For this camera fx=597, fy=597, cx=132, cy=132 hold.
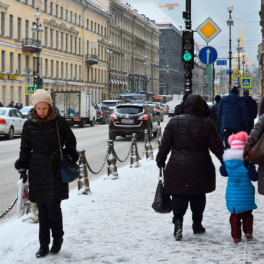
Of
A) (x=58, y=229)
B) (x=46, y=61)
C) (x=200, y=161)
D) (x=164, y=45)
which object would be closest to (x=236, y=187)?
(x=200, y=161)

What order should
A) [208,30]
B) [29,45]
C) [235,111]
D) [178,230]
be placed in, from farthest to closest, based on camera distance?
1. [29,45]
2. [208,30]
3. [235,111]
4. [178,230]

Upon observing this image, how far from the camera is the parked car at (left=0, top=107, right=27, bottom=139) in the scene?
2669 cm

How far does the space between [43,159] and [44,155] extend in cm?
4

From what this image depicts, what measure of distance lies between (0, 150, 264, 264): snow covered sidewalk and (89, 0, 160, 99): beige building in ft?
229

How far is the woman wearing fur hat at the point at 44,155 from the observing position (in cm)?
574

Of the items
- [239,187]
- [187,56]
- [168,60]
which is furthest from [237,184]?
[168,60]

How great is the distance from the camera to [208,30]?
15.0 m

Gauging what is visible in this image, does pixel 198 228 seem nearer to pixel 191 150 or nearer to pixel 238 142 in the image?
pixel 191 150

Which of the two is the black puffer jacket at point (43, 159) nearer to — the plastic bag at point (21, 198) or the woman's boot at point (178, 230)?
the plastic bag at point (21, 198)

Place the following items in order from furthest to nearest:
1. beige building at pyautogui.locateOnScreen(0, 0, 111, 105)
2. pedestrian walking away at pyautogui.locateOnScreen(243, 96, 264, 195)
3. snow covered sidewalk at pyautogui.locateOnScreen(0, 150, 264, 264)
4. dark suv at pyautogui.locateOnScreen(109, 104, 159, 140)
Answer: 1. beige building at pyautogui.locateOnScreen(0, 0, 111, 105)
2. dark suv at pyautogui.locateOnScreen(109, 104, 159, 140)
3. snow covered sidewalk at pyautogui.locateOnScreen(0, 150, 264, 264)
4. pedestrian walking away at pyautogui.locateOnScreen(243, 96, 264, 195)

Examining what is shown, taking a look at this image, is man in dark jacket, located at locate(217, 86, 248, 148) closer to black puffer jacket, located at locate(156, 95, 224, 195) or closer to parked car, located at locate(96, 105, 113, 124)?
black puffer jacket, located at locate(156, 95, 224, 195)

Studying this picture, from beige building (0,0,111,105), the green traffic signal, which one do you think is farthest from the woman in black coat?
beige building (0,0,111,105)

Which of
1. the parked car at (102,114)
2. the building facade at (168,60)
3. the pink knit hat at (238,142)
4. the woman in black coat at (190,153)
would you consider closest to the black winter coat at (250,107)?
the woman in black coat at (190,153)

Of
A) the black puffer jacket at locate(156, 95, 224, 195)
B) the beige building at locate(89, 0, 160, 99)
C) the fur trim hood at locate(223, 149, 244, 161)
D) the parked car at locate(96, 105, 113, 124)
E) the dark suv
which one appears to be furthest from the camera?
the beige building at locate(89, 0, 160, 99)
